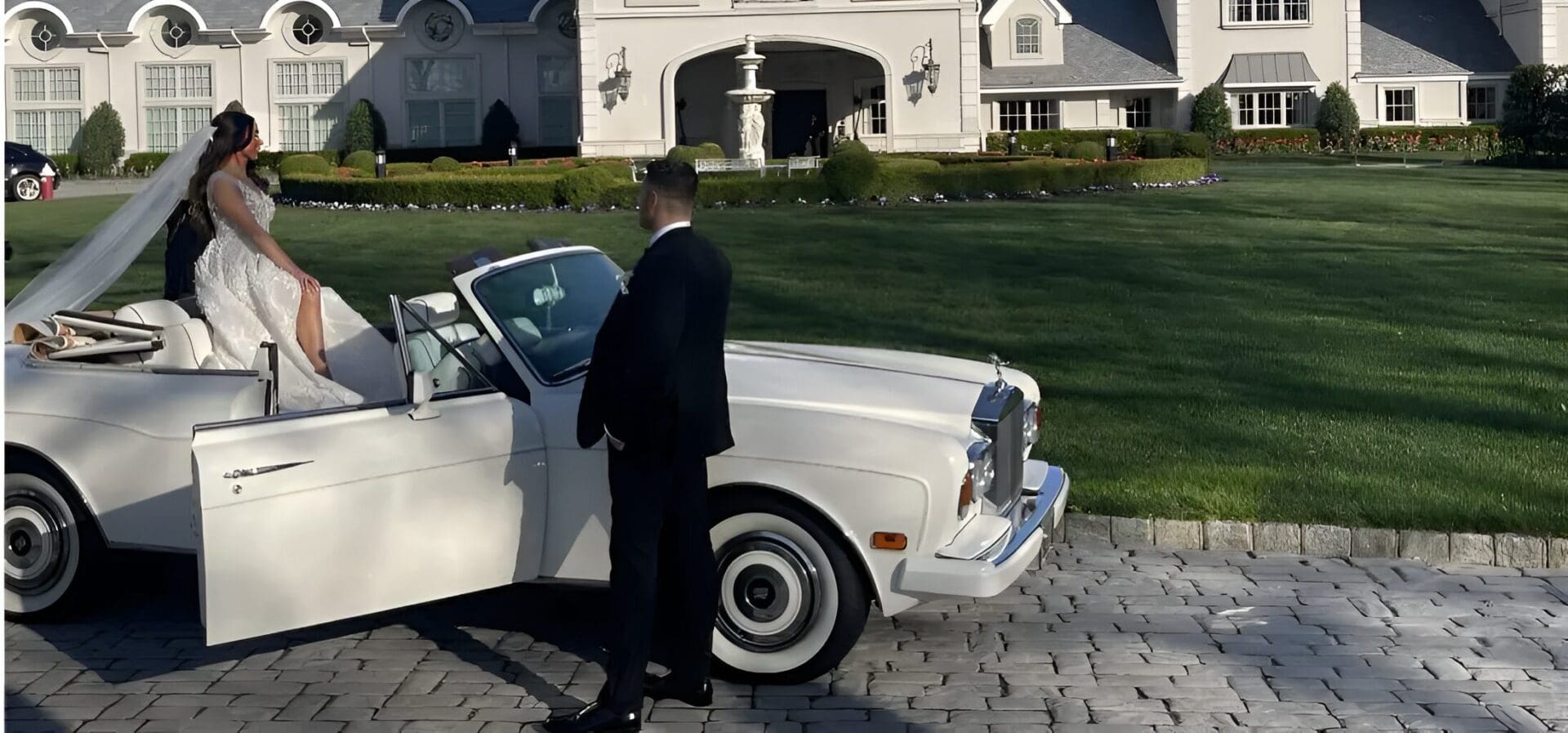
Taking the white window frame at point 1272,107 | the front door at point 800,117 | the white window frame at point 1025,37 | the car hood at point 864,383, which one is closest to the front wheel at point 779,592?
the car hood at point 864,383

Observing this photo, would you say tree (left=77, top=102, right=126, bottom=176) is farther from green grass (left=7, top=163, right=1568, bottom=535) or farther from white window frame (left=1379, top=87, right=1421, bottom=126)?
white window frame (left=1379, top=87, right=1421, bottom=126)

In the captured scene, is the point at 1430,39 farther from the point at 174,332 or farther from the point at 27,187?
the point at 174,332

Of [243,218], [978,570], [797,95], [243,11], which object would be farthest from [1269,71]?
[978,570]

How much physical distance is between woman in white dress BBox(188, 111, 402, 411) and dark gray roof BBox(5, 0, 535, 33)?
39.4 meters

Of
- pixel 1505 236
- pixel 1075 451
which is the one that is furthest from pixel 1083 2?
pixel 1075 451

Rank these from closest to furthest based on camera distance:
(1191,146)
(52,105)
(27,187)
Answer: (27,187)
(1191,146)
(52,105)

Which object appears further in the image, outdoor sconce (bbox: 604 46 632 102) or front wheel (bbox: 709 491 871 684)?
outdoor sconce (bbox: 604 46 632 102)

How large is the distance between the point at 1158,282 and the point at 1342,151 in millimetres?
37174

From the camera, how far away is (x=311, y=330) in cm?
712

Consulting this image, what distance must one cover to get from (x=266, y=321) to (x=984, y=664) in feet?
11.8


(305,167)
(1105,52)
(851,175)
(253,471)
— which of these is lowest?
(253,471)

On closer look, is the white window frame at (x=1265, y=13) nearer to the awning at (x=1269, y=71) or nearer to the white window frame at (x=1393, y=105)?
the awning at (x=1269, y=71)

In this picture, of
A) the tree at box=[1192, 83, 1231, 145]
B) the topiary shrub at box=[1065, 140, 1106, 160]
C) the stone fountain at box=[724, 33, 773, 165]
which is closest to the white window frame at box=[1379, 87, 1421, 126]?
the tree at box=[1192, 83, 1231, 145]

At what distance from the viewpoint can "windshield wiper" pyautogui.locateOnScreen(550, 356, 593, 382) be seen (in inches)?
231
